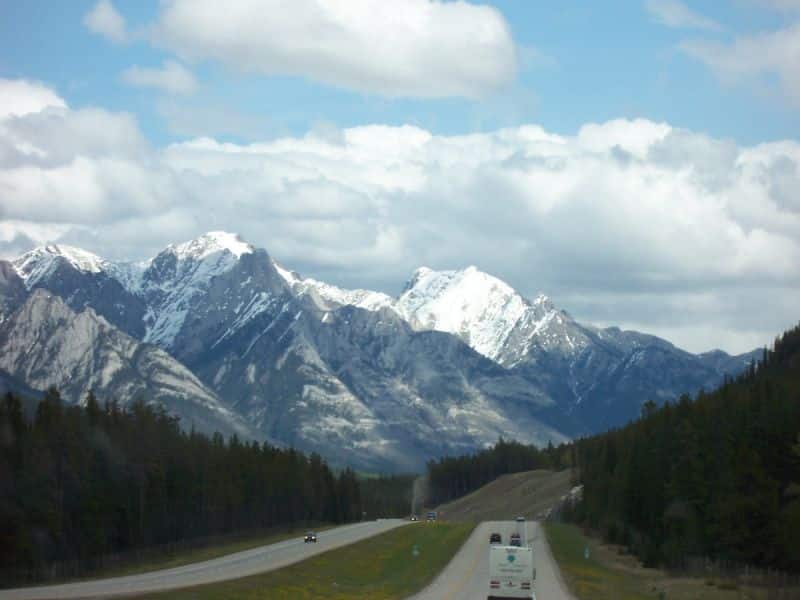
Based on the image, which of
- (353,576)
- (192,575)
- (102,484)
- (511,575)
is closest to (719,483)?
(353,576)

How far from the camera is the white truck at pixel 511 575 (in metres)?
64.7

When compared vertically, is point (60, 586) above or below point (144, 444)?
below

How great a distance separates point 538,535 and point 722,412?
161 feet

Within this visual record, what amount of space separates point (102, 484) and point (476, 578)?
51.4 meters

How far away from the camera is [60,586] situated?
276 ft

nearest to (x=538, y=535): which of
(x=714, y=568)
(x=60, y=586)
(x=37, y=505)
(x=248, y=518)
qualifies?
(x=248, y=518)

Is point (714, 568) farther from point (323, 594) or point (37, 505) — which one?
point (37, 505)

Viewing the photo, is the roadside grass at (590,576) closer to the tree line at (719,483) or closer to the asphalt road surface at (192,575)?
the tree line at (719,483)

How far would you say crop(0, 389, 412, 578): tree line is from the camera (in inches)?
4286

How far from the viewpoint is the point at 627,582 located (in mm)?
89000

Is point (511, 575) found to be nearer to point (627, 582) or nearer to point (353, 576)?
point (627, 582)

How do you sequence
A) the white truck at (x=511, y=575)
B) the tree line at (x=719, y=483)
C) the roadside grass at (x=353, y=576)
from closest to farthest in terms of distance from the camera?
the white truck at (x=511, y=575), the roadside grass at (x=353, y=576), the tree line at (x=719, y=483)

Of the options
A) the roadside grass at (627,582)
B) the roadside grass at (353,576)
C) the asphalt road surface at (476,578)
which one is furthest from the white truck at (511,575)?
the roadside grass at (353,576)

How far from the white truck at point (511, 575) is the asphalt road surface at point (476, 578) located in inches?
164
